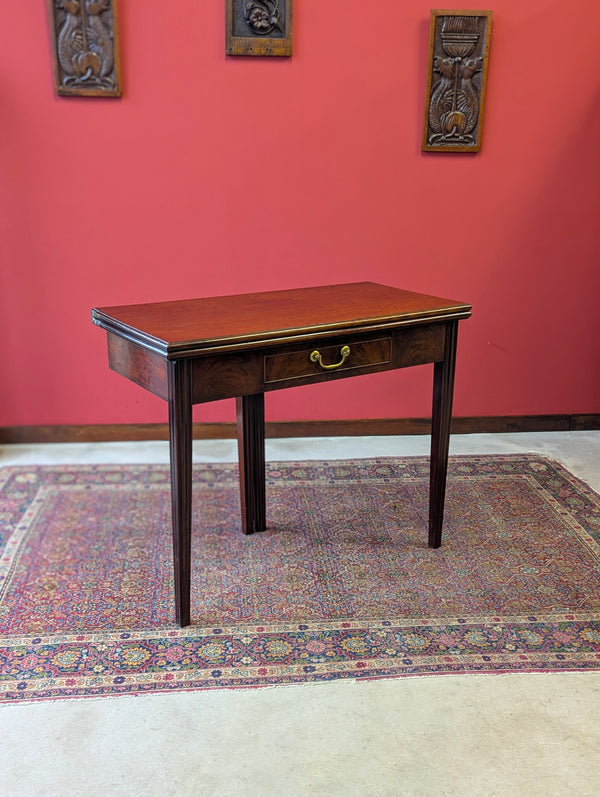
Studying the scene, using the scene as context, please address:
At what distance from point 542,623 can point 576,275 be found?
212 centimetres

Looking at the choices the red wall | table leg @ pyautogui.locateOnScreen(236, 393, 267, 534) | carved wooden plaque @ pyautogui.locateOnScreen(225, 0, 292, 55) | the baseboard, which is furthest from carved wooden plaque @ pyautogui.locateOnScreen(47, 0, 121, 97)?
table leg @ pyautogui.locateOnScreen(236, 393, 267, 534)

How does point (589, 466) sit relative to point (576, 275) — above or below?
below

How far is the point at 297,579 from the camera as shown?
2.44 metres

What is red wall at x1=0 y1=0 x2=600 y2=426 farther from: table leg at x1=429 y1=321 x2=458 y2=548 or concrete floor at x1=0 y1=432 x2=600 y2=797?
concrete floor at x1=0 y1=432 x2=600 y2=797

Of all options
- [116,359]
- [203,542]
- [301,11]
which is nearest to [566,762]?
[203,542]

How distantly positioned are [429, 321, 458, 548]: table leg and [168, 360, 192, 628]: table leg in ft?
2.98

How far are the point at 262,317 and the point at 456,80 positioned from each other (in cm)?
192

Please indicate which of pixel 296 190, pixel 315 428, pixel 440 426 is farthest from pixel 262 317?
pixel 315 428

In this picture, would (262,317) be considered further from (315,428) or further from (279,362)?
(315,428)

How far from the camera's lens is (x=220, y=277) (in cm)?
357

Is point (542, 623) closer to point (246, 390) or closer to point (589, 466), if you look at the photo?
point (246, 390)

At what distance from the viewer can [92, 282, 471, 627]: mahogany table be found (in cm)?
193

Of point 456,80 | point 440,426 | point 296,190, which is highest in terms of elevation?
point 456,80

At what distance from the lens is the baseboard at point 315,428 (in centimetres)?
368
